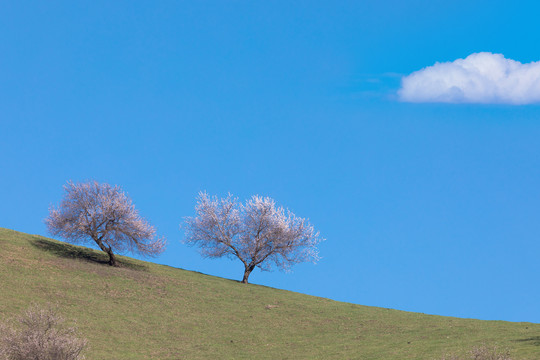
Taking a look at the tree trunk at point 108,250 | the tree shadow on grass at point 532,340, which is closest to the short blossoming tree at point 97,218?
the tree trunk at point 108,250

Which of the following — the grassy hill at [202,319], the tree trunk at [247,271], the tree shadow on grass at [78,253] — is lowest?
the grassy hill at [202,319]

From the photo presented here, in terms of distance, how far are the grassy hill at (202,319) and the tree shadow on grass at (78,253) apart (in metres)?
0.16

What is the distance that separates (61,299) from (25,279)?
14.0 ft

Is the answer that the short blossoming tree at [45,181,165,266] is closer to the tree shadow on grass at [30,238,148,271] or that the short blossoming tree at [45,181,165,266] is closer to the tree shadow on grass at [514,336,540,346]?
the tree shadow on grass at [30,238,148,271]

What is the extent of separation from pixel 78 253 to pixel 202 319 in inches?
703

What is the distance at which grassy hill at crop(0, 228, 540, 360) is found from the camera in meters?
36.8

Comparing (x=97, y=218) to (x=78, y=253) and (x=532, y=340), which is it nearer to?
(x=78, y=253)

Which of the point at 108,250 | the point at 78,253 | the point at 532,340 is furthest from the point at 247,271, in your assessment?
the point at 532,340

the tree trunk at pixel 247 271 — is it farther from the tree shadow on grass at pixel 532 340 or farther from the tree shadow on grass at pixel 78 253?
the tree shadow on grass at pixel 532 340

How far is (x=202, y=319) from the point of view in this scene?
44.4 metres

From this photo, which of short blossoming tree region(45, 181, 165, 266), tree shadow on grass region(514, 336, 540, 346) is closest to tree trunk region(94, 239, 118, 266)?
short blossoming tree region(45, 181, 165, 266)

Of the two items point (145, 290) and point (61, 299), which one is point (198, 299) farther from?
point (61, 299)

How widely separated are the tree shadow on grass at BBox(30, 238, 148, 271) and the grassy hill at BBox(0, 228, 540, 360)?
16 cm

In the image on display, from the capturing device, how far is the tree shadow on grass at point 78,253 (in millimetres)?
53188
